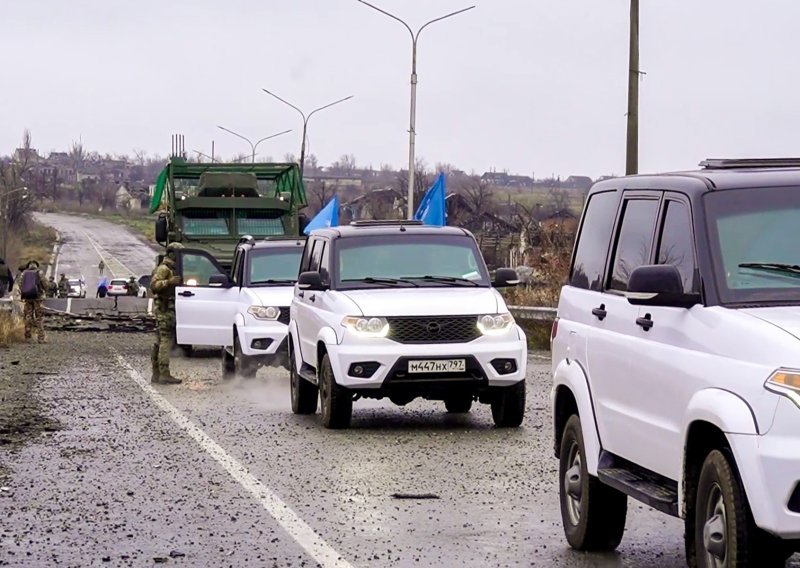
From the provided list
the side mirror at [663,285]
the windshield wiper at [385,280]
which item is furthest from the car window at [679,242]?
the windshield wiper at [385,280]

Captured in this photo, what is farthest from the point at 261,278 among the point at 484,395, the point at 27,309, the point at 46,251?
the point at 46,251

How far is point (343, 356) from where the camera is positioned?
573 inches

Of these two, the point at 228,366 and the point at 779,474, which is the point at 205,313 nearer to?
the point at 228,366

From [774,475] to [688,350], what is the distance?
1032mm

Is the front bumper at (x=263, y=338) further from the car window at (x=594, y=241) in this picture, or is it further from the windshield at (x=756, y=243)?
the windshield at (x=756, y=243)

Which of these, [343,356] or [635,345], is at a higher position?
[635,345]

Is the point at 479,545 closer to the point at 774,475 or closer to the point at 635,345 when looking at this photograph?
the point at 635,345

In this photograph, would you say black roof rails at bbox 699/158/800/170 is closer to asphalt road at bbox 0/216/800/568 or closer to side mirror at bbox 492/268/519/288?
asphalt road at bbox 0/216/800/568

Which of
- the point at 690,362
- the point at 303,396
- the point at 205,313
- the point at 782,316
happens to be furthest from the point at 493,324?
the point at 205,313

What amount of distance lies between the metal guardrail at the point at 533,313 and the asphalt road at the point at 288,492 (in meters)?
11.1

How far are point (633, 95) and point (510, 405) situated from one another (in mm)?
15259

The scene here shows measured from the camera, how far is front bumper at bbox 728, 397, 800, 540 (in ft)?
19.1

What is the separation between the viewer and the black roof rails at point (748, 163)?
7640 millimetres

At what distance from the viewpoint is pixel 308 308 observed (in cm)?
1620
